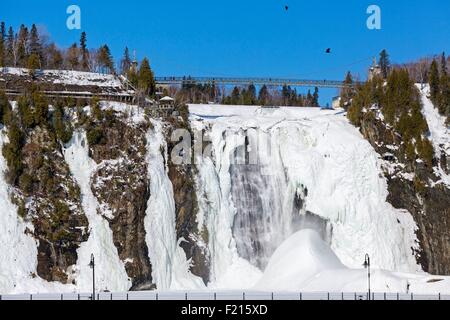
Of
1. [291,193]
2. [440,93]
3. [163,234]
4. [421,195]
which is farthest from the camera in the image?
[440,93]

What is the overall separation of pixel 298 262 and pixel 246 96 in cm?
4149

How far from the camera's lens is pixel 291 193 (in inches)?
3388

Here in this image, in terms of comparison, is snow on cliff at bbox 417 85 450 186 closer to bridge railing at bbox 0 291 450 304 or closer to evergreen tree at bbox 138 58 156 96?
evergreen tree at bbox 138 58 156 96

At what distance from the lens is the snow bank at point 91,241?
7556 cm

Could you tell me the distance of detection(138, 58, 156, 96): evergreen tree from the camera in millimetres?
89375

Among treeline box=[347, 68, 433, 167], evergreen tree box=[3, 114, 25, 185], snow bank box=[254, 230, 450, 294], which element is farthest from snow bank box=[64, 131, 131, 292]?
treeline box=[347, 68, 433, 167]

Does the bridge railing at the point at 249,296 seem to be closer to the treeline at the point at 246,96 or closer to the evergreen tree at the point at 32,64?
the evergreen tree at the point at 32,64

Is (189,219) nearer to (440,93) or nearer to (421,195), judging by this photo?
(421,195)

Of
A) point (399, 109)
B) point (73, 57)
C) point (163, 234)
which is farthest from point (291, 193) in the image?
point (73, 57)

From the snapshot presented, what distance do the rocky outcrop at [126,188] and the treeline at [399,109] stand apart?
19.9 meters

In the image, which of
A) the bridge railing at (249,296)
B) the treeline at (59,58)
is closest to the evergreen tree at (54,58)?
the treeline at (59,58)

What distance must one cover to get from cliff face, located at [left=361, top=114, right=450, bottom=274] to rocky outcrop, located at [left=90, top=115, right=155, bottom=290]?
19987 millimetres

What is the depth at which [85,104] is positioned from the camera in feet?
272

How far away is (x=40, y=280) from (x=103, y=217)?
21.5 feet
